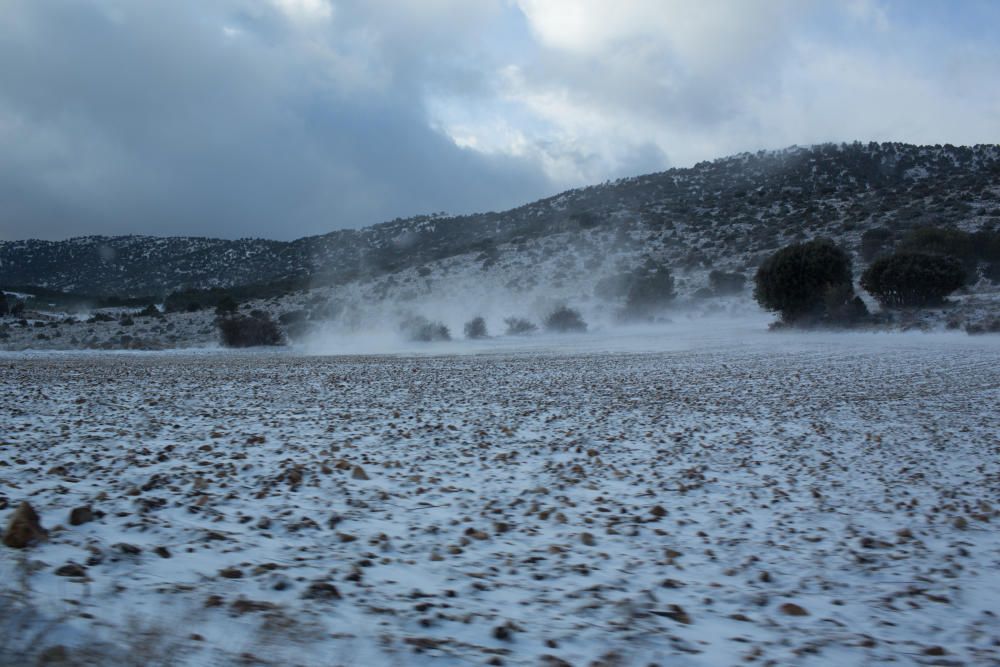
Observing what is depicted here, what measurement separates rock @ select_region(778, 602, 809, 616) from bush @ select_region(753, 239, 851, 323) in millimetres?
39603

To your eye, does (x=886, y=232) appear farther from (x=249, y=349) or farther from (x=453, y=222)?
(x=453, y=222)

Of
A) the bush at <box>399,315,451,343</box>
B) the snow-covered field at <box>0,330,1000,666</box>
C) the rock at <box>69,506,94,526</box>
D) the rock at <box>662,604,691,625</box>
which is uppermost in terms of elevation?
the bush at <box>399,315,451,343</box>

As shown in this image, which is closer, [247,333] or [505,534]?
[505,534]

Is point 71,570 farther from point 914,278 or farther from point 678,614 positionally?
point 914,278

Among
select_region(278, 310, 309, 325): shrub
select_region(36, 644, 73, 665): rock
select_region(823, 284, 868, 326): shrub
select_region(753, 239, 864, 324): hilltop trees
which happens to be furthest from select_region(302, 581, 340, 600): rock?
select_region(278, 310, 309, 325): shrub

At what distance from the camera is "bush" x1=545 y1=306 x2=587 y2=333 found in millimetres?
49094

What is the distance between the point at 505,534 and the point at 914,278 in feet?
133

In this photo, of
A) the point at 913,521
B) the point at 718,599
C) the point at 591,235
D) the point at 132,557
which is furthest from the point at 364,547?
the point at 591,235

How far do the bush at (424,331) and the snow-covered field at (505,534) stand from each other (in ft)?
114

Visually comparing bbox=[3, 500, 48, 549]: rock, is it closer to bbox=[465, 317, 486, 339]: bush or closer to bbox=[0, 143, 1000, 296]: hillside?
bbox=[465, 317, 486, 339]: bush

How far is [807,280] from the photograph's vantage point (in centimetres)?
4009

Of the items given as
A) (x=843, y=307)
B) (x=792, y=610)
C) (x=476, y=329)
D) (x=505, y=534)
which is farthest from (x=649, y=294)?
(x=792, y=610)

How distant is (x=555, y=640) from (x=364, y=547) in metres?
2.06

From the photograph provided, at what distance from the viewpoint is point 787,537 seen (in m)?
5.76
